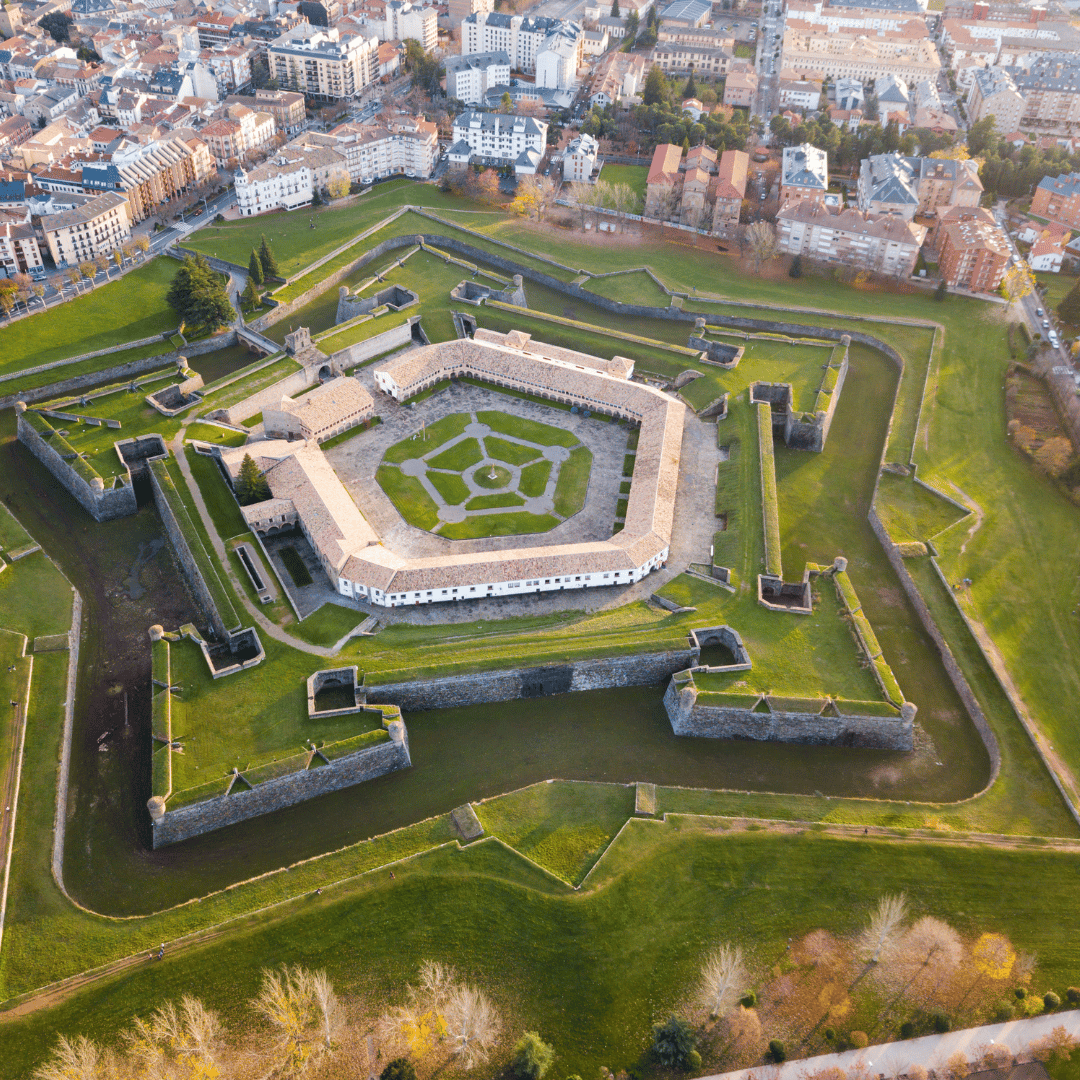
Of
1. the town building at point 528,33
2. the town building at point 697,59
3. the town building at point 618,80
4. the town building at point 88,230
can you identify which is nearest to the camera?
the town building at point 88,230

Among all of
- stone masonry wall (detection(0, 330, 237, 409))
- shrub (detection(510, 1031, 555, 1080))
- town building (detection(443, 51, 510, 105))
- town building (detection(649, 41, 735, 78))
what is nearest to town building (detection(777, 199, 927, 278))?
town building (detection(443, 51, 510, 105))

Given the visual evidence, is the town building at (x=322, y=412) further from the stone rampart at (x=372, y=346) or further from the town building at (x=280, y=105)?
the town building at (x=280, y=105)

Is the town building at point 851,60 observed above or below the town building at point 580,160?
above

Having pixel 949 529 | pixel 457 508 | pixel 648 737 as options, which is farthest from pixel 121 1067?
pixel 949 529

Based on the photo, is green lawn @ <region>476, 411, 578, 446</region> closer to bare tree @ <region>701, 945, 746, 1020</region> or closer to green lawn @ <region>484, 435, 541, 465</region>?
green lawn @ <region>484, 435, 541, 465</region>

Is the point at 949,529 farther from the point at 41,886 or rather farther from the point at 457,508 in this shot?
the point at 41,886

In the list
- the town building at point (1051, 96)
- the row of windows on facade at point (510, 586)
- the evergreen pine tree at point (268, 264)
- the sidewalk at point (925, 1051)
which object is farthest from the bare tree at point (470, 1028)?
the town building at point (1051, 96)

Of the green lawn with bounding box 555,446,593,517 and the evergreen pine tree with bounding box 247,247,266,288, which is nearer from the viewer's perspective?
the green lawn with bounding box 555,446,593,517
